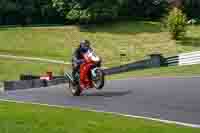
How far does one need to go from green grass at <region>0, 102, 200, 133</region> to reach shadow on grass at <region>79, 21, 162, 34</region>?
200ft

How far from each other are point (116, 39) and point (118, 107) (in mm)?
54557

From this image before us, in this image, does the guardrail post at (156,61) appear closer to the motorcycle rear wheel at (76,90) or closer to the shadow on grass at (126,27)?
the motorcycle rear wheel at (76,90)

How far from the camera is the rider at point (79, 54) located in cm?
1978

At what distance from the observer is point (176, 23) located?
69250 mm

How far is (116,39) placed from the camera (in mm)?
70562

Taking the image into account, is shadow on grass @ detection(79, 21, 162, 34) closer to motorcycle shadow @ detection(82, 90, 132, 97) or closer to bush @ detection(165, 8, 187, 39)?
bush @ detection(165, 8, 187, 39)

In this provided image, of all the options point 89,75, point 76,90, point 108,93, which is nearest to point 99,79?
point 89,75

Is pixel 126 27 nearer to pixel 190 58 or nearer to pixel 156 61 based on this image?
pixel 156 61

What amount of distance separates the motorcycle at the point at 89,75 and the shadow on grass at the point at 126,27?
52.8m

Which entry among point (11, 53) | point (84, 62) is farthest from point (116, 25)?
point (84, 62)

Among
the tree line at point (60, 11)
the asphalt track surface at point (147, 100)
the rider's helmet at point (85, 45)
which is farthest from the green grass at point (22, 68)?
the rider's helmet at point (85, 45)

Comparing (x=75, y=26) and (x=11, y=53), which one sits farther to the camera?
(x=75, y=26)

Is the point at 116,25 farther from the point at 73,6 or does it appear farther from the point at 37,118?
the point at 37,118

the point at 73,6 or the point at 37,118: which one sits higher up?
the point at 37,118
